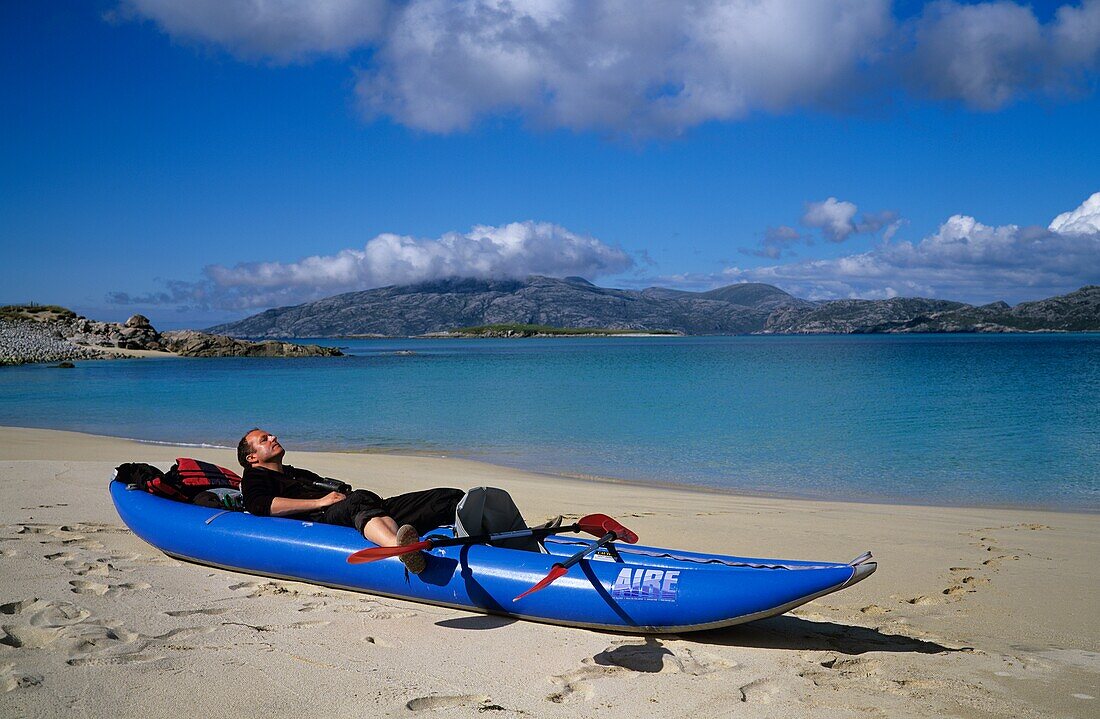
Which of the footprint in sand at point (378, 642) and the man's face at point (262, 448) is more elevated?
the man's face at point (262, 448)

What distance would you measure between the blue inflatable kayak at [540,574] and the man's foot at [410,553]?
5.7 inches

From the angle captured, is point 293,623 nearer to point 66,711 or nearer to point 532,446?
A: point 66,711

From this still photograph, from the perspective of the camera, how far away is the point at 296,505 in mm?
6250

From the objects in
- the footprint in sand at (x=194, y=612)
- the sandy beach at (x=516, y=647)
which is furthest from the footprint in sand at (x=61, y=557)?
the footprint in sand at (x=194, y=612)

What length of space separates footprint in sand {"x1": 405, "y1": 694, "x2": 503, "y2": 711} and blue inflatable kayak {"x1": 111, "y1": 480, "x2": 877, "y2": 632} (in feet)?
3.80

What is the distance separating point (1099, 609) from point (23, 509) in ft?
31.1

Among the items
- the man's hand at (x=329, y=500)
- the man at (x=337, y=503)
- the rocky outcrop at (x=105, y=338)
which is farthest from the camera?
the rocky outcrop at (x=105, y=338)

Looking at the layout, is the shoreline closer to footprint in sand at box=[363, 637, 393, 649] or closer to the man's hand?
the man's hand

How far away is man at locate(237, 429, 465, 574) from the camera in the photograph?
5523mm

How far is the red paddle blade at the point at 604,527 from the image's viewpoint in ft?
18.4

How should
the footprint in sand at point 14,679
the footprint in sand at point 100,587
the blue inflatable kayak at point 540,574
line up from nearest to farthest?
the footprint in sand at point 14,679
the blue inflatable kayak at point 540,574
the footprint in sand at point 100,587

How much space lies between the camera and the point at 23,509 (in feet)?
26.3

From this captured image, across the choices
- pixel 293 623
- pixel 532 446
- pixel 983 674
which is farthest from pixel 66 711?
pixel 532 446

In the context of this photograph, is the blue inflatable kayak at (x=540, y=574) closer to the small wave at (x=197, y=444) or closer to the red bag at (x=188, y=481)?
the red bag at (x=188, y=481)
